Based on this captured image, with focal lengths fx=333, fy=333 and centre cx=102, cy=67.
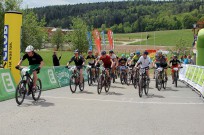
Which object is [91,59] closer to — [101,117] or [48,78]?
[48,78]

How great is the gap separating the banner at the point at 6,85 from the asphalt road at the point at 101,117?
1.42ft

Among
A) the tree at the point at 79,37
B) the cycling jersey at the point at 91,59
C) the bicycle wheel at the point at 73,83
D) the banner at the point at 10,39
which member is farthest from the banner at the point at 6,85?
the tree at the point at 79,37

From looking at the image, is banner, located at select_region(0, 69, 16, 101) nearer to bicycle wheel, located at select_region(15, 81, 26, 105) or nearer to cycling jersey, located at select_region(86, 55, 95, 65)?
bicycle wheel, located at select_region(15, 81, 26, 105)

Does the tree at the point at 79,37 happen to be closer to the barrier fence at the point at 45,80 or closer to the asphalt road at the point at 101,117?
the barrier fence at the point at 45,80

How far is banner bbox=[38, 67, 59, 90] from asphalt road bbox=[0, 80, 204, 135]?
313 centimetres

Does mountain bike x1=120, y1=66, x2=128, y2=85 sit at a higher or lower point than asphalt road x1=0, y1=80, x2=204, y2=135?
higher

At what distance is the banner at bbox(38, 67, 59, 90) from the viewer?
15.6 meters

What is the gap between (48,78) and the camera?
1622 cm

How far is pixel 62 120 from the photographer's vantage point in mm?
8336

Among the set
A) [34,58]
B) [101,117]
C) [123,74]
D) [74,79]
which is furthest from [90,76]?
[101,117]

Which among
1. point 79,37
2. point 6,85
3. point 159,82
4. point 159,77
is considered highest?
point 79,37

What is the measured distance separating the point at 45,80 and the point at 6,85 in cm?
374

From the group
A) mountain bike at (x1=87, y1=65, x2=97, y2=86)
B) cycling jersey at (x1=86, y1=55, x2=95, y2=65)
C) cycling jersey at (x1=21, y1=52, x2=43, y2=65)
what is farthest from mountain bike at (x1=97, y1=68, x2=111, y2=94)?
cycling jersey at (x1=86, y1=55, x2=95, y2=65)

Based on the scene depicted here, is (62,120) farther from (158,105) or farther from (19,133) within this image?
(158,105)
